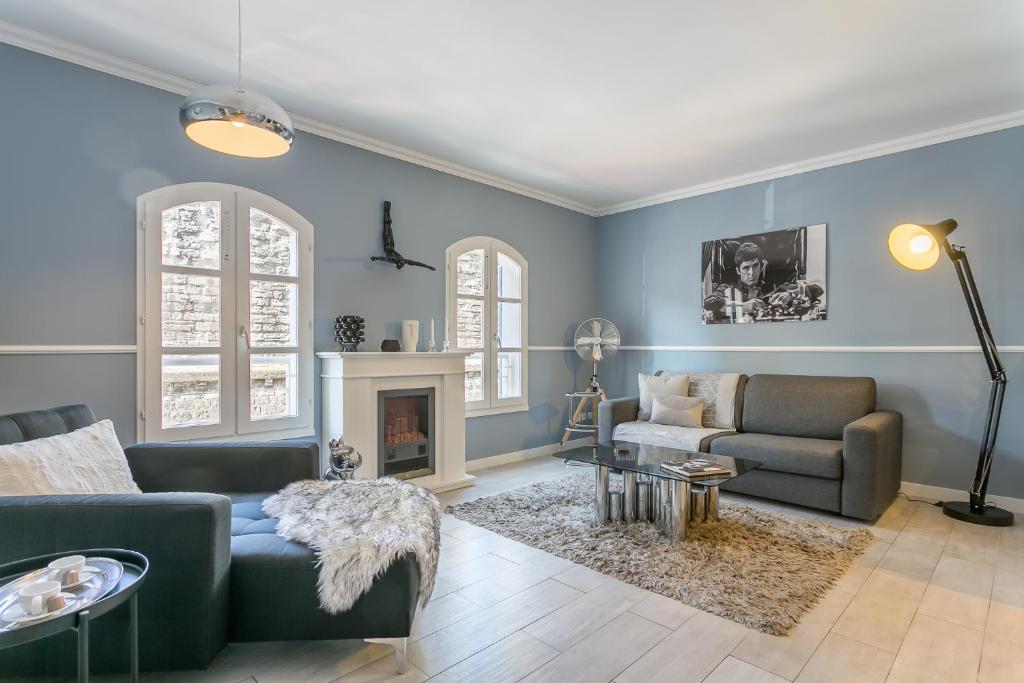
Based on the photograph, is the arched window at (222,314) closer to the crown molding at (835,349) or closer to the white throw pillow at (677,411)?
the white throw pillow at (677,411)

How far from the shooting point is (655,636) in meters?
1.99

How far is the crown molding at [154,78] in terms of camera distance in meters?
2.59

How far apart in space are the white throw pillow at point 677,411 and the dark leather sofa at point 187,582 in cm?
293

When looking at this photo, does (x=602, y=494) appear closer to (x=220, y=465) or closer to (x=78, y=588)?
(x=220, y=465)

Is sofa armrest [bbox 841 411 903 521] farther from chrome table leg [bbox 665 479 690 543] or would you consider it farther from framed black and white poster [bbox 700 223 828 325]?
framed black and white poster [bbox 700 223 828 325]

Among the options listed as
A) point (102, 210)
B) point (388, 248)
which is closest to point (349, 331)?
point (388, 248)

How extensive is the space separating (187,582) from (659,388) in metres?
3.78

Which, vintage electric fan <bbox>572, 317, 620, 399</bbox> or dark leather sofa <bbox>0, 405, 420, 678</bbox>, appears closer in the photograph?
dark leather sofa <bbox>0, 405, 420, 678</bbox>

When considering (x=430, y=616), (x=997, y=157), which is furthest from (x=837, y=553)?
(x=997, y=157)

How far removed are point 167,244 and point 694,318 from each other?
428 centimetres

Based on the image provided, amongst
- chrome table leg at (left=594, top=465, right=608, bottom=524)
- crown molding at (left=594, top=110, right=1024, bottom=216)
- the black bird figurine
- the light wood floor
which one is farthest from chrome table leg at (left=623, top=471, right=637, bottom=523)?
crown molding at (left=594, top=110, right=1024, bottom=216)

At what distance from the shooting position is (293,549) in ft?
Answer: 5.95

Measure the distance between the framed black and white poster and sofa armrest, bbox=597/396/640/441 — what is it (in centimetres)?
117

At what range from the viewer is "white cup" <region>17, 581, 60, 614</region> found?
46.3 inches
